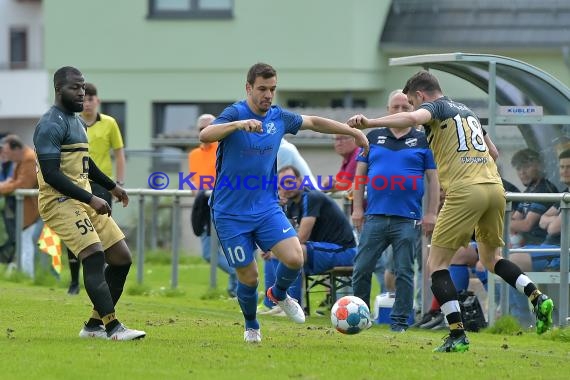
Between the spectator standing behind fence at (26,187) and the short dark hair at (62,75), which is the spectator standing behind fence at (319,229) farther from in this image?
the spectator standing behind fence at (26,187)

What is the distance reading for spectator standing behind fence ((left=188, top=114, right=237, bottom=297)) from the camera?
18234 mm

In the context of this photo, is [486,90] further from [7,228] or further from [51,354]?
[7,228]

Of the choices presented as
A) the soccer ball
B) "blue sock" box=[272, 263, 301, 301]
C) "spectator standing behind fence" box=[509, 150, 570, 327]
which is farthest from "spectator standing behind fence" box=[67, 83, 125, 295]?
the soccer ball

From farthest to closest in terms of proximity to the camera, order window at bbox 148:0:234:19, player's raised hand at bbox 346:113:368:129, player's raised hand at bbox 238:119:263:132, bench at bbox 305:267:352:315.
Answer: window at bbox 148:0:234:19
bench at bbox 305:267:352:315
player's raised hand at bbox 346:113:368:129
player's raised hand at bbox 238:119:263:132

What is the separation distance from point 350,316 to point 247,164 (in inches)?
61.3

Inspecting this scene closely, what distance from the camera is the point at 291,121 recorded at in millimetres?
11992

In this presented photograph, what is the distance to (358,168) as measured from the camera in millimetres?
14578

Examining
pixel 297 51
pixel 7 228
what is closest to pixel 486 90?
pixel 7 228

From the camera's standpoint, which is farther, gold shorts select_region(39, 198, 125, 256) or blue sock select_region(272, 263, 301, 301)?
blue sock select_region(272, 263, 301, 301)

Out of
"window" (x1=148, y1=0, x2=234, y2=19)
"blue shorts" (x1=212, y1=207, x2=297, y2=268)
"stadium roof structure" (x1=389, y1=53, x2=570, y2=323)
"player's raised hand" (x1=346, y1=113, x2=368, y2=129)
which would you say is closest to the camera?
"player's raised hand" (x1=346, y1=113, x2=368, y2=129)

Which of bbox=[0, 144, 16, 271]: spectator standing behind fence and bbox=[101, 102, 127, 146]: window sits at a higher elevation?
bbox=[101, 102, 127, 146]: window

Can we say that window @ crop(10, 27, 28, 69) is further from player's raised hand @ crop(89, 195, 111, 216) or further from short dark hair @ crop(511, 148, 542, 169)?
player's raised hand @ crop(89, 195, 111, 216)

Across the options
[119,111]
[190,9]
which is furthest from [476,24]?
[119,111]

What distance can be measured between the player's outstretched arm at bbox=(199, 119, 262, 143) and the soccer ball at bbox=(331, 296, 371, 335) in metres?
1.81
